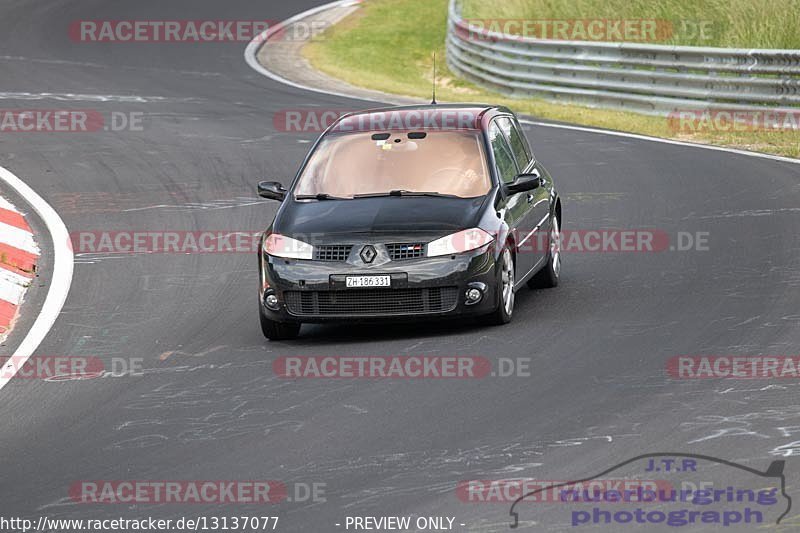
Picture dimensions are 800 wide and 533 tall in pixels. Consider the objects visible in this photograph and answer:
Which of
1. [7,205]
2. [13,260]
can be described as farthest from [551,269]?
[7,205]

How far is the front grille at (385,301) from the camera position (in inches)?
433

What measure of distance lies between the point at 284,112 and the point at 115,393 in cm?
1520

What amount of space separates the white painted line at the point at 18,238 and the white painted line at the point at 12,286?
1161 mm

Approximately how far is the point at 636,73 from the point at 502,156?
45.2 feet

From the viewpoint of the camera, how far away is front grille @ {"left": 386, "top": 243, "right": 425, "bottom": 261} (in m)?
11.0

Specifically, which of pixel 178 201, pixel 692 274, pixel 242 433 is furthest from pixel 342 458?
pixel 178 201

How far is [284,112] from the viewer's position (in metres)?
24.8

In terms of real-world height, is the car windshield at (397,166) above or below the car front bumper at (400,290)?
above

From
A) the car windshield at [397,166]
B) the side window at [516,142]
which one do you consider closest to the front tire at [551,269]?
the side window at [516,142]

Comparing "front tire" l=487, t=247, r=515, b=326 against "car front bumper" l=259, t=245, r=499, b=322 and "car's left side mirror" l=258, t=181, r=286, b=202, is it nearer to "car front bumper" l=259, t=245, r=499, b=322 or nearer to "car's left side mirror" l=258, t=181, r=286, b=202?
"car front bumper" l=259, t=245, r=499, b=322

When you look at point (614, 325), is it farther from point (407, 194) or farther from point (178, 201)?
point (178, 201)

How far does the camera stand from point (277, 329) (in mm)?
11352

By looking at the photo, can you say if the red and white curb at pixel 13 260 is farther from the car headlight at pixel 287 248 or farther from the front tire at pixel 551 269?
the front tire at pixel 551 269

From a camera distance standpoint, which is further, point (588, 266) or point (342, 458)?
point (588, 266)
